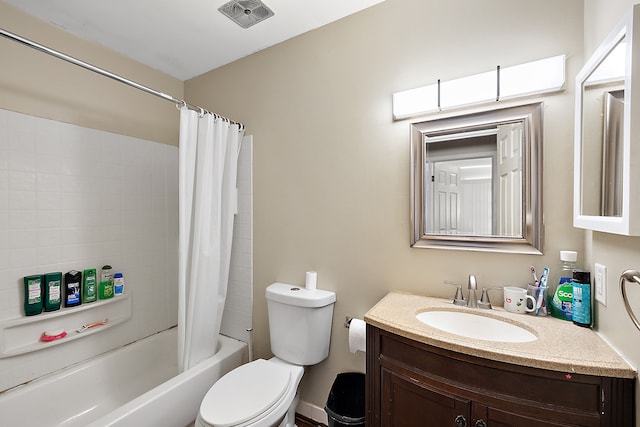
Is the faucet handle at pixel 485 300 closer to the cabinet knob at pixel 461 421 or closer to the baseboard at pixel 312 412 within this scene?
the cabinet knob at pixel 461 421

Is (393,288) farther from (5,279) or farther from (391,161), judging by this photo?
(5,279)

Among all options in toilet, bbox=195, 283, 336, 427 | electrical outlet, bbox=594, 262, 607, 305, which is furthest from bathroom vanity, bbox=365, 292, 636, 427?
toilet, bbox=195, 283, 336, 427

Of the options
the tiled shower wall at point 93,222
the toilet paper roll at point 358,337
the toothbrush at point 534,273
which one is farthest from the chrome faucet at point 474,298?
the tiled shower wall at point 93,222

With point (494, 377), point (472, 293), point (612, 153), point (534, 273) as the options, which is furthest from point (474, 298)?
point (612, 153)

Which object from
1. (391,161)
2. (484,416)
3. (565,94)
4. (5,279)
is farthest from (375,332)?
(5,279)

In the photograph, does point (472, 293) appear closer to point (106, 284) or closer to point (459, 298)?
point (459, 298)

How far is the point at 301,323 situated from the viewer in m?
1.63

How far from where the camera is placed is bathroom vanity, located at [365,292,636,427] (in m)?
0.77

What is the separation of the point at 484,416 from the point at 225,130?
1.95m

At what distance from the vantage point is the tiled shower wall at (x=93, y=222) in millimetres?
1503

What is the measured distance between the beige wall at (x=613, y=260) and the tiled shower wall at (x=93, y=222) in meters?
1.84

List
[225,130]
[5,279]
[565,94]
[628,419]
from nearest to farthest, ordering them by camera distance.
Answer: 1. [628,419]
2. [565,94]
3. [5,279]
4. [225,130]

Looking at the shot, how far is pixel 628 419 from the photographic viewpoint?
2.46 ft

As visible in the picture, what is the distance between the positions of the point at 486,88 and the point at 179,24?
1788 mm
